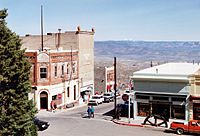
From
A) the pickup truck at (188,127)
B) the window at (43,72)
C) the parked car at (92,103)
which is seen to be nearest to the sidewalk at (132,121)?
the pickup truck at (188,127)

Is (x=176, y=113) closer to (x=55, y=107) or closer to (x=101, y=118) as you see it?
(x=101, y=118)

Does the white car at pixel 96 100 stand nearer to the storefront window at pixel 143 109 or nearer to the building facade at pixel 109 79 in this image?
the building facade at pixel 109 79

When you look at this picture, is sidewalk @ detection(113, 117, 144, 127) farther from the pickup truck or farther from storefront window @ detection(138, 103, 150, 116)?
the pickup truck

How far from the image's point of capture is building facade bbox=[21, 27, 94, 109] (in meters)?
47.5

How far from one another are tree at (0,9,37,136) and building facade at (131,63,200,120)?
1617 centimetres

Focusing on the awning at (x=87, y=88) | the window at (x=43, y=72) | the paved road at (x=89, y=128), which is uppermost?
the window at (x=43, y=72)

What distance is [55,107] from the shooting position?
4734cm

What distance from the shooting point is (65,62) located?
51812 mm

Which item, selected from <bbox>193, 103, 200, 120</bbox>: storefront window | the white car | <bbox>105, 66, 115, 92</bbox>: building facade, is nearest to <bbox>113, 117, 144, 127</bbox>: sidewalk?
<bbox>193, 103, 200, 120</bbox>: storefront window

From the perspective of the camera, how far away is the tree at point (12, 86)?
22469 mm

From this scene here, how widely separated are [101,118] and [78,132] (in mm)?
7944

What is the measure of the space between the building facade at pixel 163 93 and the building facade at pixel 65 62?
15.0 m

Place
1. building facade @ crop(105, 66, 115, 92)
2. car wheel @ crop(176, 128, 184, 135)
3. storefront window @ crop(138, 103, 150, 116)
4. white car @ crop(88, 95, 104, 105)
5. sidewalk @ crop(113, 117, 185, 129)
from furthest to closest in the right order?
building facade @ crop(105, 66, 115, 92), white car @ crop(88, 95, 104, 105), storefront window @ crop(138, 103, 150, 116), sidewalk @ crop(113, 117, 185, 129), car wheel @ crop(176, 128, 184, 135)

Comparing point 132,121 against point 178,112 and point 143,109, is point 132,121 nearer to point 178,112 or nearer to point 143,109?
point 143,109
